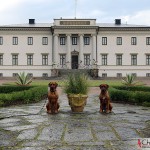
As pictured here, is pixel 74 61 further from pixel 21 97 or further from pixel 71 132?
pixel 71 132

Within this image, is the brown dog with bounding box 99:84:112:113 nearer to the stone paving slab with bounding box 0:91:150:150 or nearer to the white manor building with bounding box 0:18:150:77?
the stone paving slab with bounding box 0:91:150:150

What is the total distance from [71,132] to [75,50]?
41376 mm

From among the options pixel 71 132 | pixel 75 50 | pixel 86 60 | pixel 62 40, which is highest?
pixel 62 40

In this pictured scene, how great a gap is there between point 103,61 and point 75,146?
43.2 m

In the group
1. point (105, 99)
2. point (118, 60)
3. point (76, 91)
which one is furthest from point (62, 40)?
point (105, 99)

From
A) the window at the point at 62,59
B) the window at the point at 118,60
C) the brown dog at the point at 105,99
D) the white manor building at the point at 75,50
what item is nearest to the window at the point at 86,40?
the white manor building at the point at 75,50

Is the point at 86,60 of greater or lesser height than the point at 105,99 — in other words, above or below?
above

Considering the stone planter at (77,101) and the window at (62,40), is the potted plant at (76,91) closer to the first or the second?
the stone planter at (77,101)

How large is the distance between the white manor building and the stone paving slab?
38693 millimetres

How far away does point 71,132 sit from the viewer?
7238 millimetres

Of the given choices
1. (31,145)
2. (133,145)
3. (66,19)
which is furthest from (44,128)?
(66,19)

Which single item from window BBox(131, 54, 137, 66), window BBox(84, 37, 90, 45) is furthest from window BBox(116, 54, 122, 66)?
window BBox(84, 37, 90, 45)

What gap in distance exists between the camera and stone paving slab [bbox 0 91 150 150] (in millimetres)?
6051

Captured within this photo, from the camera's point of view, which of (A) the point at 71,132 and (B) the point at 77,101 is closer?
(A) the point at 71,132
